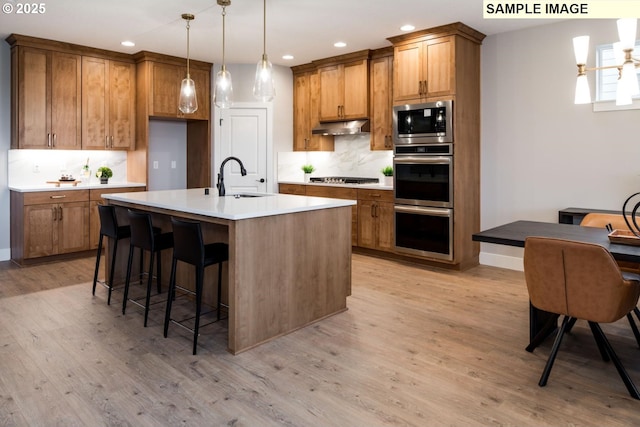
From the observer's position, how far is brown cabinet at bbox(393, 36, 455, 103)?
16.3 feet

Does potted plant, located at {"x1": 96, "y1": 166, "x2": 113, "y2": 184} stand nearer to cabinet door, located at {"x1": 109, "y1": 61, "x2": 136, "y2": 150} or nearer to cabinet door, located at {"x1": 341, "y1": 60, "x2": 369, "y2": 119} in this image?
cabinet door, located at {"x1": 109, "y1": 61, "x2": 136, "y2": 150}

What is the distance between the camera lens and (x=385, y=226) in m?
5.71

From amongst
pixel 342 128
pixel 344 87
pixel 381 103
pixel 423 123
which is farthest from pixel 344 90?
pixel 423 123

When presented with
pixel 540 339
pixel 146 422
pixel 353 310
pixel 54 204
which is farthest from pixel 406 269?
pixel 54 204

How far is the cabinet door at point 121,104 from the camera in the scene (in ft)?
20.1

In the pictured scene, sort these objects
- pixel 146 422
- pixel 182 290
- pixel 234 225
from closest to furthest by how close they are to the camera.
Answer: pixel 146 422 < pixel 234 225 < pixel 182 290

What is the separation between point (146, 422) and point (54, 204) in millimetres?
4165

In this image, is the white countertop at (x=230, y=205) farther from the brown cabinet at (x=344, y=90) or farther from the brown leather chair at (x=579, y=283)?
the brown cabinet at (x=344, y=90)

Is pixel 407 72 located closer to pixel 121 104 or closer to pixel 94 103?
pixel 121 104

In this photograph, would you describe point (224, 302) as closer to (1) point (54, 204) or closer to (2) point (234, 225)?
(2) point (234, 225)

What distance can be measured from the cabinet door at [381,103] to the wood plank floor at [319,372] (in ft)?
8.49

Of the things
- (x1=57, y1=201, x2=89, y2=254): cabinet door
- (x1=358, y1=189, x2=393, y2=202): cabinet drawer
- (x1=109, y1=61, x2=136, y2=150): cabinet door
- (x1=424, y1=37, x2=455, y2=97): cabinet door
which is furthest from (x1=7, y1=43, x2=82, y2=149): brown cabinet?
(x1=424, y1=37, x2=455, y2=97): cabinet door

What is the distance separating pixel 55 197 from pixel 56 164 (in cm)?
76

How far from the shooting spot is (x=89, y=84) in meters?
5.88
